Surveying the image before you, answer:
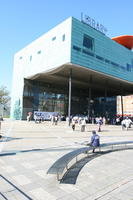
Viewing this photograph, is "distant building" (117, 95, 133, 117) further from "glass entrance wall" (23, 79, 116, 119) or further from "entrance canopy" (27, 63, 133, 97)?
"entrance canopy" (27, 63, 133, 97)

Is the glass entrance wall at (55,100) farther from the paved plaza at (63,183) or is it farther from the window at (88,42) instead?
the paved plaza at (63,183)

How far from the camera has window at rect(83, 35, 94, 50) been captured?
36.3 metres

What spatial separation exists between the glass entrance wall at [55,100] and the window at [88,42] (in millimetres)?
16086

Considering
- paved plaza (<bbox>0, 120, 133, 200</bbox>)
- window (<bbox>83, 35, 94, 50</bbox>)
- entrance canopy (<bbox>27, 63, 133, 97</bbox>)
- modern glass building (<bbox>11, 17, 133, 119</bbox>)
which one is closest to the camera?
paved plaza (<bbox>0, 120, 133, 200</bbox>)

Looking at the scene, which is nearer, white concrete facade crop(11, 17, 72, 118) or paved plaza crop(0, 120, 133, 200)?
paved plaza crop(0, 120, 133, 200)

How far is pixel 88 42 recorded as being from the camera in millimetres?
37031

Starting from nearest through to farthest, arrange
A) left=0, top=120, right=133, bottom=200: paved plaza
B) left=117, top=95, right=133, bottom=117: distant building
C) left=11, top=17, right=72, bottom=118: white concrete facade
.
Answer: left=0, top=120, right=133, bottom=200: paved plaza < left=11, top=17, right=72, bottom=118: white concrete facade < left=117, top=95, right=133, bottom=117: distant building

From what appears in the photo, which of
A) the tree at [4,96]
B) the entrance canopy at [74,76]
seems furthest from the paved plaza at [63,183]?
the tree at [4,96]

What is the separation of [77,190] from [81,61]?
3216 cm

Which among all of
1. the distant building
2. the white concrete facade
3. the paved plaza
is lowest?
the paved plaza

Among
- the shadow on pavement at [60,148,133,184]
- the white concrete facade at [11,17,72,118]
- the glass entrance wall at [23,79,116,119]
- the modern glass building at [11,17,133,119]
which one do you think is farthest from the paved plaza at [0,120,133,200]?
the glass entrance wall at [23,79,116,119]

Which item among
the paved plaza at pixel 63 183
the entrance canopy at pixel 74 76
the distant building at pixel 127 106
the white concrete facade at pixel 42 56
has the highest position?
the white concrete facade at pixel 42 56

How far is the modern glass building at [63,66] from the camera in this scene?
34.9 meters

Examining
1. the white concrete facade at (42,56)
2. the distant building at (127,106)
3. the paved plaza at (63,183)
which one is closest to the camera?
Answer: the paved plaza at (63,183)
